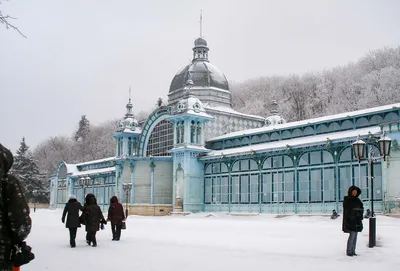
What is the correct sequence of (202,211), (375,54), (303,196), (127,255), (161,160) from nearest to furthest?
1. (127,255)
2. (303,196)
3. (202,211)
4. (161,160)
5. (375,54)

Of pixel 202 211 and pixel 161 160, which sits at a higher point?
pixel 161 160

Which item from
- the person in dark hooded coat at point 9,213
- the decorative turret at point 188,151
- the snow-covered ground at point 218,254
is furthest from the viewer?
the decorative turret at point 188,151

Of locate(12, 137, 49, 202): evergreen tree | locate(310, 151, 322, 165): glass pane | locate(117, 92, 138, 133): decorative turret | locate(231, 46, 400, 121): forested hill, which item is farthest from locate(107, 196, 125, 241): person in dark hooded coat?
locate(12, 137, 49, 202): evergreen tree

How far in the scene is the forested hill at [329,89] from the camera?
6028cm

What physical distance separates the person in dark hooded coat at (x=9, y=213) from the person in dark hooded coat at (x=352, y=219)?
29.1 feet

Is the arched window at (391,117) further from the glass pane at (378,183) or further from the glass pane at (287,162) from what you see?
the glass pane at (287,162)

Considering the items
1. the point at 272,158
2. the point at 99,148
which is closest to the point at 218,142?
the point at 272,158

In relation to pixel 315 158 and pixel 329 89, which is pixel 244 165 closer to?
pixel 315 158

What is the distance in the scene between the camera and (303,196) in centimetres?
3431

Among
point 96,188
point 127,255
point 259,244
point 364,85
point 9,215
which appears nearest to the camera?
point 9,215

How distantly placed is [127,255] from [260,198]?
2573 centimetres

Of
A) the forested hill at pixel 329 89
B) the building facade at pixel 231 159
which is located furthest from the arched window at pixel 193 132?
the forested hill at pixel 329 89

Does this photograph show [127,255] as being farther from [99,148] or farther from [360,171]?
[99,148]

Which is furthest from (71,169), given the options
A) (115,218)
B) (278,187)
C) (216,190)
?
(115,218)
